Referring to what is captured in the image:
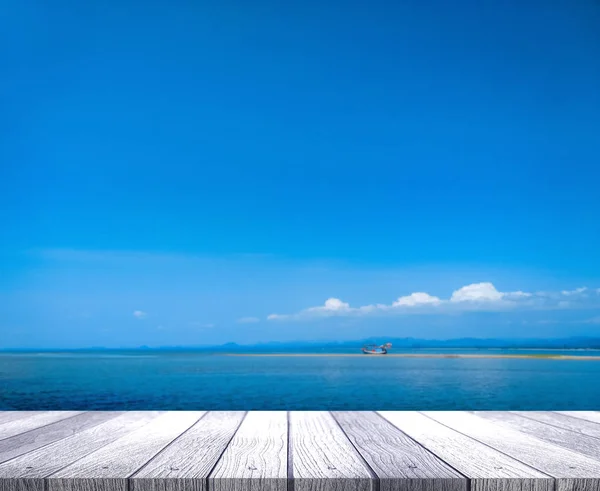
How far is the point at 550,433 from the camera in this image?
1.44m

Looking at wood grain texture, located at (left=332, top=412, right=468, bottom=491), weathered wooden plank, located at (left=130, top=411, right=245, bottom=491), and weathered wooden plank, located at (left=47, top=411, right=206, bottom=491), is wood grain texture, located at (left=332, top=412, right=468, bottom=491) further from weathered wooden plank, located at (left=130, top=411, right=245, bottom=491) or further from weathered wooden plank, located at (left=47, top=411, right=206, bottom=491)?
weathered wooden plank, located at (left=47, top=411, right=206, bottom=491)

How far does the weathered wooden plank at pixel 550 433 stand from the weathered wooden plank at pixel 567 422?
1.5 inches

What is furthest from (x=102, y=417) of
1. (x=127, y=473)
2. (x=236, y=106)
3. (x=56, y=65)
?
(x=236, y=106)

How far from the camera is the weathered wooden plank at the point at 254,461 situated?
3.02 feet

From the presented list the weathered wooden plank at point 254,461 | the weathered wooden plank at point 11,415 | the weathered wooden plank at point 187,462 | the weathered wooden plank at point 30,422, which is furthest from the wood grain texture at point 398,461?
the weathered wooden plank at point 11,415

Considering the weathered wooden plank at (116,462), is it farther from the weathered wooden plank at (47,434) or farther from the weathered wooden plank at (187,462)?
the weathered wooden plank at (47,434)

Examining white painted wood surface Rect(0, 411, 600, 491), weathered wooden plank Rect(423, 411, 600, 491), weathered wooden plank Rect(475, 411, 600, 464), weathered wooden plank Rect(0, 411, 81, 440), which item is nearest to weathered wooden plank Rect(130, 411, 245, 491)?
white painted wood surface Rect(0, 411, 600, 491)

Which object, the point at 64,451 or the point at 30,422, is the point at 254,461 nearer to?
the point at 64,451

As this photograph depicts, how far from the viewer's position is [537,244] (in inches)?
1284

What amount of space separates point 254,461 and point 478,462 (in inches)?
17.1

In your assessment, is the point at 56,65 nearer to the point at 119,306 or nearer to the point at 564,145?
the point at 564,145

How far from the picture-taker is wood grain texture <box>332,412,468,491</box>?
3.02ft

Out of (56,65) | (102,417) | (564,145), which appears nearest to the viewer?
(102,417)

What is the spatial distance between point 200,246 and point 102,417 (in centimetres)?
3228
